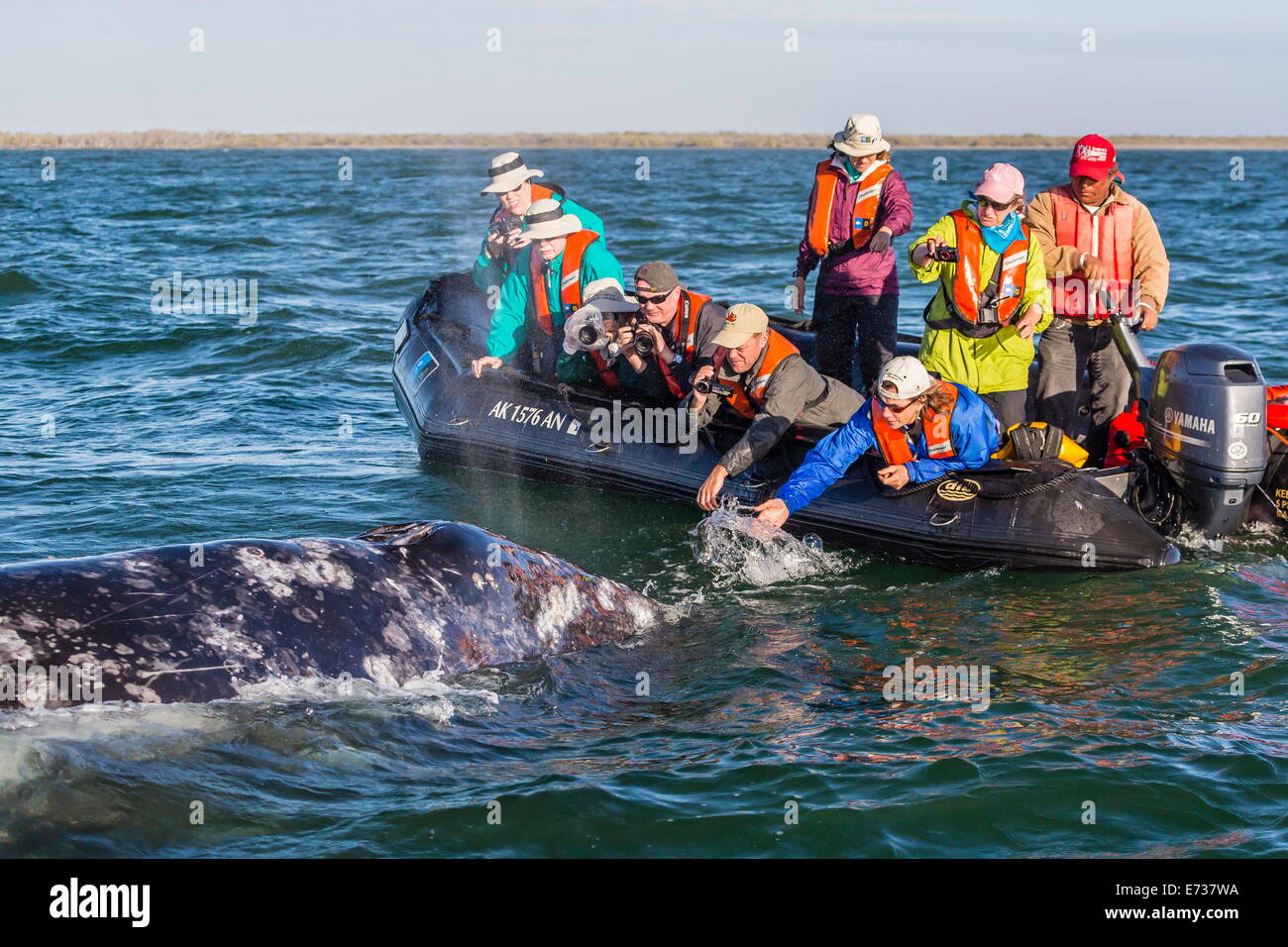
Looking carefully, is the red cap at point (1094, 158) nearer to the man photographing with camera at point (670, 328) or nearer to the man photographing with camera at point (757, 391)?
the man photographing with camera at point (757, 391)

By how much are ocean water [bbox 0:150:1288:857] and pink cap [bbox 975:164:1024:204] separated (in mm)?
2630

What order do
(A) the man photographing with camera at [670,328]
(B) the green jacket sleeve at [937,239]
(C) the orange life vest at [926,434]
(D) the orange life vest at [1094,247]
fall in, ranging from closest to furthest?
(C) the orange life vest at [926,434]
(B) the green jacket sleeve at [937,239]
(D) the orange life vest at [1094,247]
(A) the man photographing with camera at [670,328]

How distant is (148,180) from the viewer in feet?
175

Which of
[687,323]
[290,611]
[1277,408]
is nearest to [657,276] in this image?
[687,323]

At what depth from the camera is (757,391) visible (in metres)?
10.1

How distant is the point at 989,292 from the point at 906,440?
1253mm

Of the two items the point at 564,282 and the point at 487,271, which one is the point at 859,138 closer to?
the point at 564,282

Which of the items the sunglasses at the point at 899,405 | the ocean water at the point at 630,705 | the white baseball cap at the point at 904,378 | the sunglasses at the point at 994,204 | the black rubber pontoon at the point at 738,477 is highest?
the sunglasses at the point at 994,204

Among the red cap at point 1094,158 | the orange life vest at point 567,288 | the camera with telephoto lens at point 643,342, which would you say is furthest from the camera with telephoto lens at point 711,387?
the red cap at point 1094,158

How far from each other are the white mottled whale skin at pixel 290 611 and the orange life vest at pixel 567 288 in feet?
14.6

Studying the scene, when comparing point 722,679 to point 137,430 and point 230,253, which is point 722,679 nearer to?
point 137,430

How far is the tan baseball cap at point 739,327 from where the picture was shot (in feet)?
31.1
